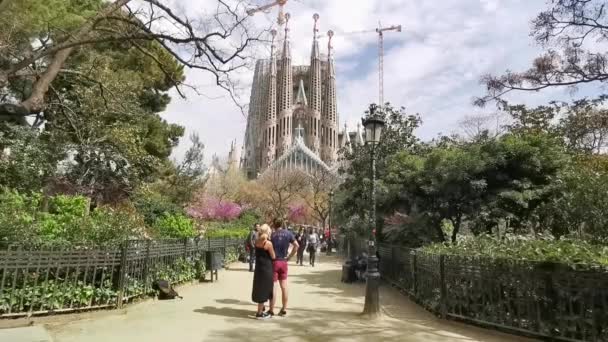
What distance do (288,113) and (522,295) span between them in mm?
105291

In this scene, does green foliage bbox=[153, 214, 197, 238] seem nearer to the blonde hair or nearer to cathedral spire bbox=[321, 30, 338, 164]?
the blonde hair

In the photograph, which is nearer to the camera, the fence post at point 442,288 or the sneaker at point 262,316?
the sneaker at point 262,316

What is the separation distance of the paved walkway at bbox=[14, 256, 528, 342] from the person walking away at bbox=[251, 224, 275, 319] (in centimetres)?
35

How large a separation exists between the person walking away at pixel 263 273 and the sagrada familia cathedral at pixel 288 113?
9753cm

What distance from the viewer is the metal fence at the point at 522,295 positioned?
18.4 feet

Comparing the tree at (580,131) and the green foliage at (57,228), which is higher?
the tree at (580,131)

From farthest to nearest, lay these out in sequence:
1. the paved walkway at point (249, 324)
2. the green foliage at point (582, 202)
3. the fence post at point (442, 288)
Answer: the green foliage at point (582, 202), the fence post at point (442, 288), the paved walkway at point (249, 324)

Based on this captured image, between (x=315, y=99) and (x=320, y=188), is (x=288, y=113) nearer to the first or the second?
(x=315, y=99)

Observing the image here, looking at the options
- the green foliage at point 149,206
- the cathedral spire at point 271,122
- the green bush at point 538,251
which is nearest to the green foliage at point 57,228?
the green bush at point 538,251

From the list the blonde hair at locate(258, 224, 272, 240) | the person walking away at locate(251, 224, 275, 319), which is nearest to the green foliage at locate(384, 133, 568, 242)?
the blonde hair at locate(258, 224, 272, 240)

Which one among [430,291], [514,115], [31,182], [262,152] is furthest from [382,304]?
[262,152]

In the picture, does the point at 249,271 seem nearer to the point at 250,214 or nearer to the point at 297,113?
the point at 250,214

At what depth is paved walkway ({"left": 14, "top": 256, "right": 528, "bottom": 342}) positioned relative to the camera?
6289 mm

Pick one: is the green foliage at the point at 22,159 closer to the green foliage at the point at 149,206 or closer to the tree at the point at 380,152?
the green foliage at the point at 149,206
